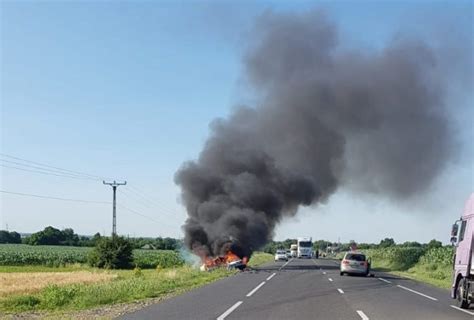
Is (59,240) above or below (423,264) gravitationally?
below

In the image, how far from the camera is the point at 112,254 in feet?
177

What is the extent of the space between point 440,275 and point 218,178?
2665 centimetres

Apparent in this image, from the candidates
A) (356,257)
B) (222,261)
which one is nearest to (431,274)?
(356,257)

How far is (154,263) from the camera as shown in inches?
2499

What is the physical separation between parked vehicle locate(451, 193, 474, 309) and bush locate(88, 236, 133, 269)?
129 feet

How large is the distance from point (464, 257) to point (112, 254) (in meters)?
41.2

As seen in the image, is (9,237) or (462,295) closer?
(462,295)

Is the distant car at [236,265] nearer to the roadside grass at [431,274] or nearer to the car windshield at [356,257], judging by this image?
the car windshield at [356,257]

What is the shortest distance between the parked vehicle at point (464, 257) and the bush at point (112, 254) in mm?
39281

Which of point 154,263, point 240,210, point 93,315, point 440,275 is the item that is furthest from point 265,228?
point 93,315

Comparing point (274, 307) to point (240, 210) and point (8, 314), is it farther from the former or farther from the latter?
point (240, 210)

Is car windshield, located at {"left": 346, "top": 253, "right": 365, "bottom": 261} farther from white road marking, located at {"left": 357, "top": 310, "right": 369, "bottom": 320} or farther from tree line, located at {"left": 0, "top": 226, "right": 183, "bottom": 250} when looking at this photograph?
tree line, located at {"left": 0, "top": 226, "right": 183, "bottom": 250}

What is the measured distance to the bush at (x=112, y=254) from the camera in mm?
53469

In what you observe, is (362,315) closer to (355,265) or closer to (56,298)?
(56,298)
